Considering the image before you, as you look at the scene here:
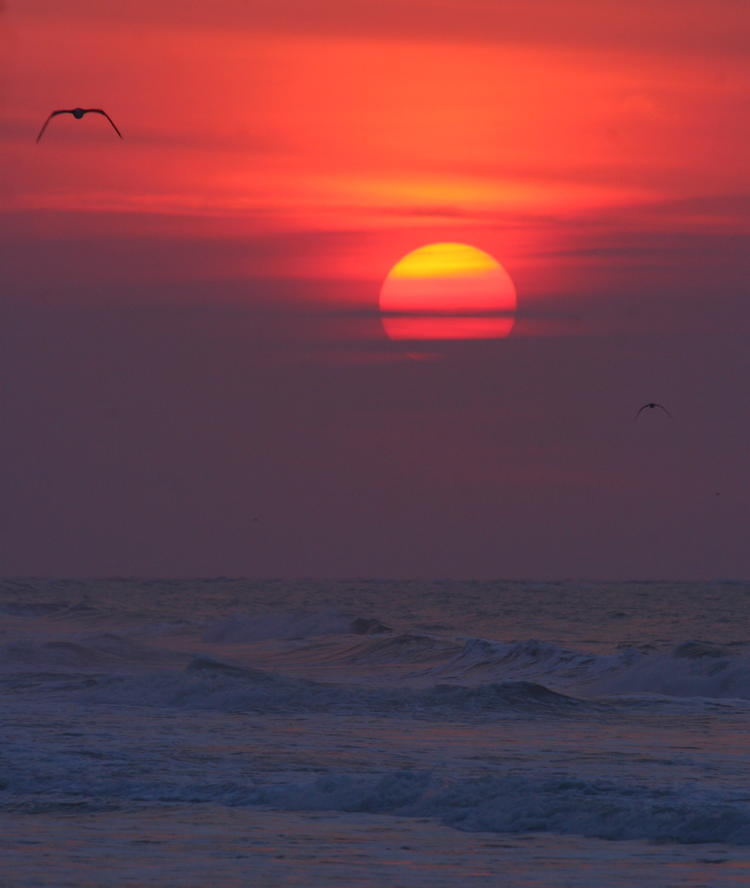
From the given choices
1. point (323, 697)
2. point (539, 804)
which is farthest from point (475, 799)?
point (323, 697)

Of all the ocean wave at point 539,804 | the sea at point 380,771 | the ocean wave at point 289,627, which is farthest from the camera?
the ocean wave at point 289,627

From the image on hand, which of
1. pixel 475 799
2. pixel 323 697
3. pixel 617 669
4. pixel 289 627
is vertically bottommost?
pixel 475 799

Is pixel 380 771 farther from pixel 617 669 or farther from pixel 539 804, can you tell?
pixel 617 669

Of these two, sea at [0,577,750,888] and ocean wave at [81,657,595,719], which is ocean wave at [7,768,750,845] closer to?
sea at [0,577,750,888]

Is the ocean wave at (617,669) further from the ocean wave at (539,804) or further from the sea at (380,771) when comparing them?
the ocean wave at (539,804)

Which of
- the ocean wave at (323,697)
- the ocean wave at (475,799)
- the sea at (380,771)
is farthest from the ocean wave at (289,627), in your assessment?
the ocean wave at (475,799)

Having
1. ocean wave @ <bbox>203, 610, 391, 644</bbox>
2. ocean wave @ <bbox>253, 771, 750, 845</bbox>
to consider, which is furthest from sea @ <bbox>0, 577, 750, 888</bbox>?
ocean wave @ <bbox>203, 610, 391, 644</bbox>

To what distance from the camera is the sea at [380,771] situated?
15.5m

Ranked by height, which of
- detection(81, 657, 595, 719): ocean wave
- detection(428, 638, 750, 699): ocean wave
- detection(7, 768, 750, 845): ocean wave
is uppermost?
detection(428, 638, 750, 699): ocean wave

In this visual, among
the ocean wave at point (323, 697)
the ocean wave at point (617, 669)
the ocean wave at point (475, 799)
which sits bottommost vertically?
the ocean wave at point (475, 799)

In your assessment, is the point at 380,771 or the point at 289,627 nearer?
the point at 380,771

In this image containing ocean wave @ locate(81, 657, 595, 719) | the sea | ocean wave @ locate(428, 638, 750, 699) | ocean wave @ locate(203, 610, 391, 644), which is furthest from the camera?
ocean wave @ locate(203, 610, 391, 644)

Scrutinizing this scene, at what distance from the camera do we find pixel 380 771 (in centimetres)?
2120

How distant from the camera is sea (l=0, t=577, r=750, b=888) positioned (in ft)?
50.8
